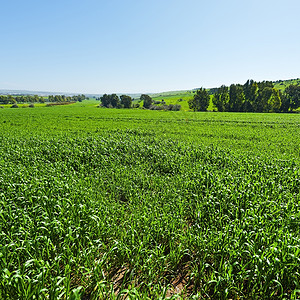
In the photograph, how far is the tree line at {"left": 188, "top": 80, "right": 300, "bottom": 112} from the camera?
71.4 meters

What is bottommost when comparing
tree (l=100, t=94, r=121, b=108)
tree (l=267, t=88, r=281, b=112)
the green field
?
the green field

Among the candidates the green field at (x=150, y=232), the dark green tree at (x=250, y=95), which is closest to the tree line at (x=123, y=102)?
the dark green tree at (x=250, y=95)

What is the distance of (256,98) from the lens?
73.8 meters

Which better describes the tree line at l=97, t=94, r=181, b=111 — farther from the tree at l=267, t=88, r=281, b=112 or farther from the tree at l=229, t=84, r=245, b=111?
the tree at l=267, t=88, r=281, b=112

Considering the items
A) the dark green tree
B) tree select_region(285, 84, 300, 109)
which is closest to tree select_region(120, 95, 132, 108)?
the dark green tree

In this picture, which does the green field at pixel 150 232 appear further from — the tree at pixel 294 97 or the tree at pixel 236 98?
the tree at pixel 294 97

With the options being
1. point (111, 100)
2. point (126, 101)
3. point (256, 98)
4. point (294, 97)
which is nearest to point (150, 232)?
point (256, 98)

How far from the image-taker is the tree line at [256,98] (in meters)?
71.4

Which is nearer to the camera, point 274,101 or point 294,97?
point 274,101

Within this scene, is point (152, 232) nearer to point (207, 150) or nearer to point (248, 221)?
point (248, 221)

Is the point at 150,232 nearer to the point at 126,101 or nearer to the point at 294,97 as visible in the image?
the point at 294,97

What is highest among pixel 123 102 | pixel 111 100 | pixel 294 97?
pixel 111 100

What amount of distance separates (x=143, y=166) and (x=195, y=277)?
7208 millimetres

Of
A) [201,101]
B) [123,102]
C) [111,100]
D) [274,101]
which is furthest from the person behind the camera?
[111,100]
